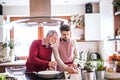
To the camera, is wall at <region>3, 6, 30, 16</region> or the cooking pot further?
wall at <region>3, 6, 30, 16</region>

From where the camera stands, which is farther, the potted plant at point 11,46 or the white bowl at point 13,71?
the potted plant at point 11,46

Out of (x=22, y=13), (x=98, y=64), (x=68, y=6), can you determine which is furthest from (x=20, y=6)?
(x=98, y=64)

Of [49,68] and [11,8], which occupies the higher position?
[11,8]

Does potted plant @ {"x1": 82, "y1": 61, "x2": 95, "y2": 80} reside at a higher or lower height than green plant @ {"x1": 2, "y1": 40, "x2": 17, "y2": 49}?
lower

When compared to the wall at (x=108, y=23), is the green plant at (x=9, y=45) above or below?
below

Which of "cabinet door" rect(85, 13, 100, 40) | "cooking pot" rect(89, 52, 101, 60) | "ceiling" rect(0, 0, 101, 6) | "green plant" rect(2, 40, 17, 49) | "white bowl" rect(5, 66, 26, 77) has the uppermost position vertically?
"ceiling" rect(0, 0, 101, 6)

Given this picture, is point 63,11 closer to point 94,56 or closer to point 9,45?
point 94,56

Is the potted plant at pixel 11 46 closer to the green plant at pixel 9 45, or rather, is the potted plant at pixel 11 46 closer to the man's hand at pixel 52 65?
the green plant at pixel 9 45

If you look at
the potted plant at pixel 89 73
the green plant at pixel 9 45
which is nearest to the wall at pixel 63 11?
the green plant at pixel 9 45

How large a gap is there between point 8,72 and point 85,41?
3.76m

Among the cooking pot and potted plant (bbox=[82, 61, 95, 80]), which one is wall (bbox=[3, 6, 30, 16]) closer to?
the cooking pot

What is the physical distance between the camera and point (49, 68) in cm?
292

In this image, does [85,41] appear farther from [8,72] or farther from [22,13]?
[8,72]

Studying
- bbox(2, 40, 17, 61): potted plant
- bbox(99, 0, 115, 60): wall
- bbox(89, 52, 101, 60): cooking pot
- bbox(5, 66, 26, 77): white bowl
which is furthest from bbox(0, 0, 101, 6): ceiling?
bbox(5, 66, 26, 77): white bowl
